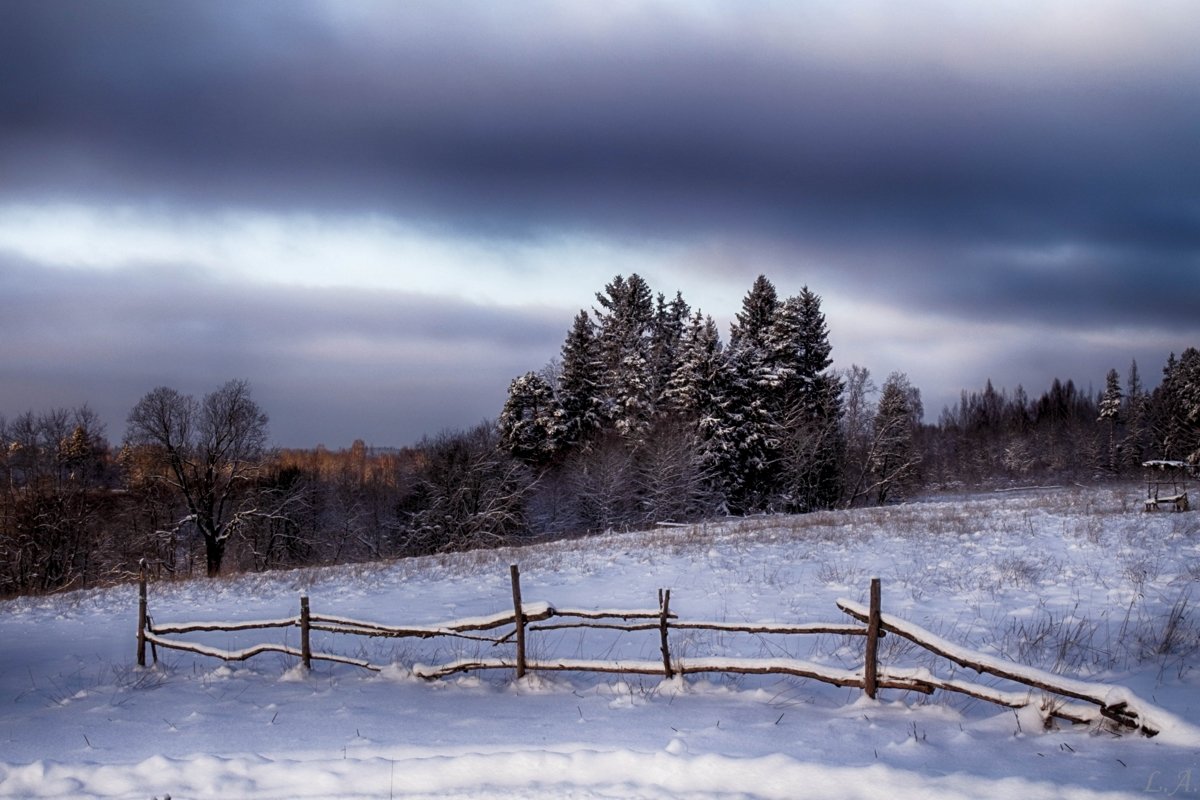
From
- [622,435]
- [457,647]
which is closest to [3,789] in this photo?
[457,647]

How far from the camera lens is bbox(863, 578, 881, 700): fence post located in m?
7.18

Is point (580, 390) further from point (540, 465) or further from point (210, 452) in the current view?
point (210, 452)

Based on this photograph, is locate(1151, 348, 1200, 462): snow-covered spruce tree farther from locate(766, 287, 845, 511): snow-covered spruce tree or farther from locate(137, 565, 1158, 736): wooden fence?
locate(137, 565, 1158, 736): wooden fence

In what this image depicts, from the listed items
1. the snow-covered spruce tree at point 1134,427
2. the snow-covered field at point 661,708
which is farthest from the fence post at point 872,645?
the snow-covered spruce tree at point 1134,427

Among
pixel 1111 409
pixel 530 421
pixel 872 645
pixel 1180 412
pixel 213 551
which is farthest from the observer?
pixel 1111 409

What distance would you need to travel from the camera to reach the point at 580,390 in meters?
53.8

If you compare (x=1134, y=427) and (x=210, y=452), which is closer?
(x=210, y=452)

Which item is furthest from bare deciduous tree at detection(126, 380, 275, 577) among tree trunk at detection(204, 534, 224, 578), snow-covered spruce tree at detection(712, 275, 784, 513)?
snow-covered spruce tree at detection(712, 275, 784, 513)

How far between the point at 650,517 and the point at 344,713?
110ft

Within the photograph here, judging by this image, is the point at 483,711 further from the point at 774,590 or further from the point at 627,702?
the point at 774,590

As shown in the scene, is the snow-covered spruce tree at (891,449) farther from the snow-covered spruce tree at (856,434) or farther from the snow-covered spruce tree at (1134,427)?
the snow-covered spruce tree at (1134,427)

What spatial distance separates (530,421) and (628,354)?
9083 millimetres

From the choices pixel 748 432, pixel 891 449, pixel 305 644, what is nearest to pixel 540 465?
pixel 748 432

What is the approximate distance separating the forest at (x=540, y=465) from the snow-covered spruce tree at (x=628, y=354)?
0.16 meters
